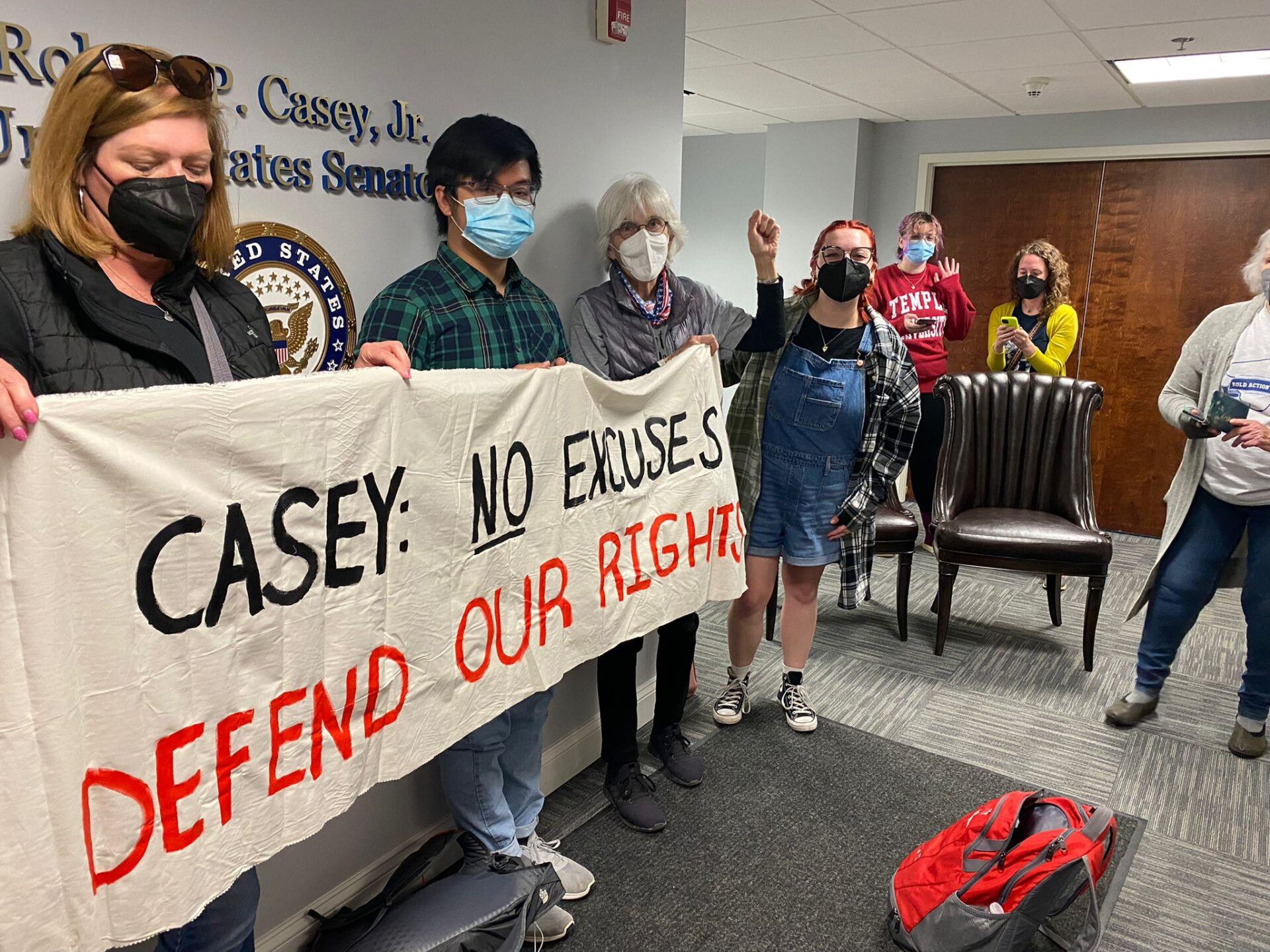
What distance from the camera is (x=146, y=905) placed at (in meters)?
1.08

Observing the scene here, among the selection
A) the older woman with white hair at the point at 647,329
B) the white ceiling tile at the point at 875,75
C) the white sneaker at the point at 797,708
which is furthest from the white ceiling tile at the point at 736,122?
the white sneaker at the point at 797,708

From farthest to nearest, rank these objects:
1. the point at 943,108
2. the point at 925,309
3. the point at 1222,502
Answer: the point at 943,108 < the point at 925,309 < the point at 1222,502

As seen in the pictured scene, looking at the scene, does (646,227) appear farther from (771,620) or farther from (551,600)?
(771,620)

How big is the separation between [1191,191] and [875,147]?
179 cm

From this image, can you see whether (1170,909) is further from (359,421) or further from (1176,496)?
(359,421)

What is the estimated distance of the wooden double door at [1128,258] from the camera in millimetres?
4676

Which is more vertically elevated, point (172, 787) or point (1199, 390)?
point (1199, 390)

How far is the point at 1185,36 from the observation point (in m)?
3.26

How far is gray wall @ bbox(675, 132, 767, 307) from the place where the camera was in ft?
20.6

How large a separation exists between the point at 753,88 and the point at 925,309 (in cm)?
147

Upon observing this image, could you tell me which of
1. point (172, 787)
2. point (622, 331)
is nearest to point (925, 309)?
point (622, 331)

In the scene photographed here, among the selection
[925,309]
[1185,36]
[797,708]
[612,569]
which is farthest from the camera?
[925,309]

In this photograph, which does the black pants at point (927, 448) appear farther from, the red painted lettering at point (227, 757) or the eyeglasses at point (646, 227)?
the red painted lettering at point (227, 757)

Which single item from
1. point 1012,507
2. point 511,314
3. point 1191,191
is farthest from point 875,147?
point 511,314
